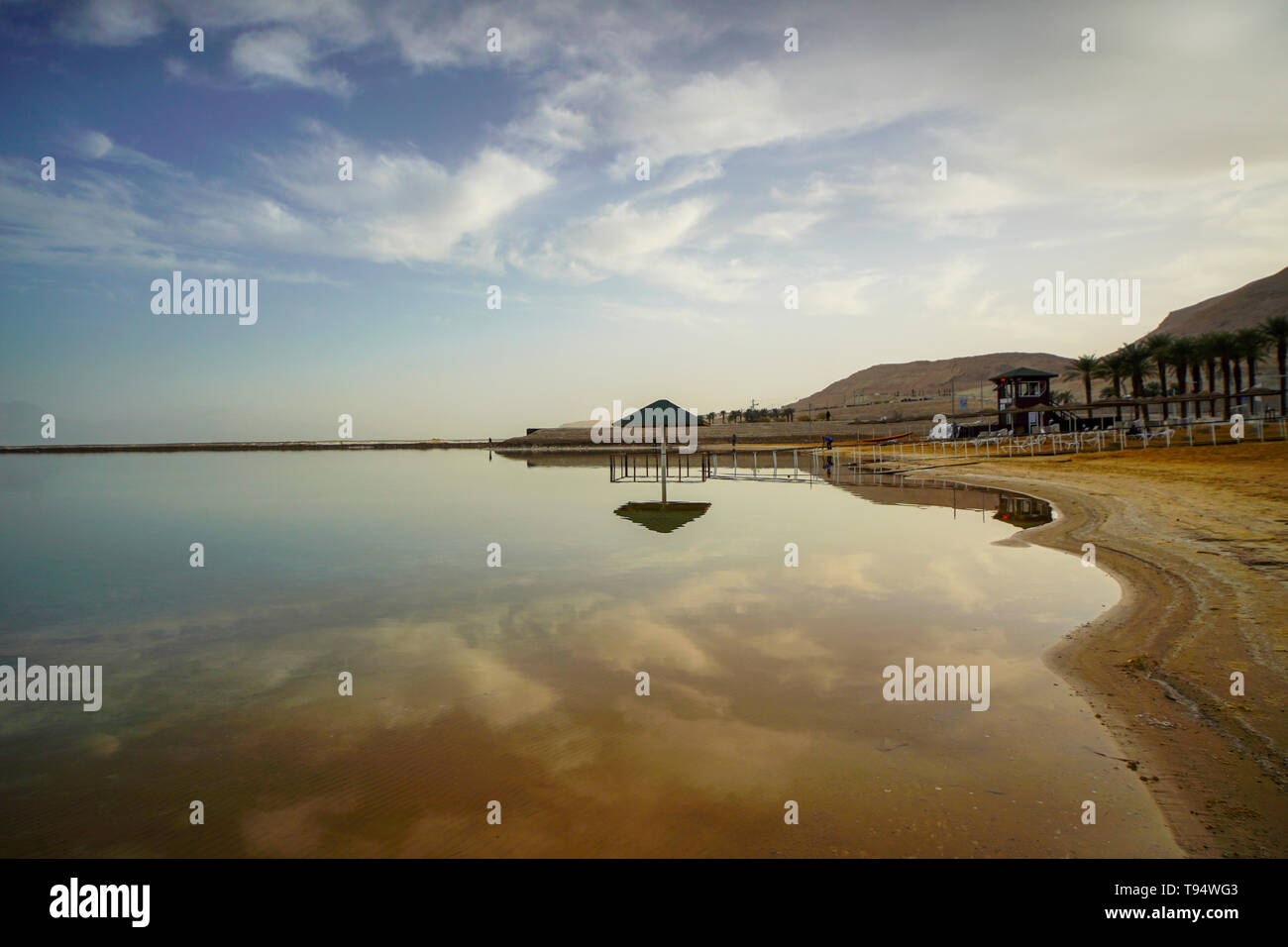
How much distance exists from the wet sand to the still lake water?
0.38 metres

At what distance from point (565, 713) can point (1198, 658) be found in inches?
300

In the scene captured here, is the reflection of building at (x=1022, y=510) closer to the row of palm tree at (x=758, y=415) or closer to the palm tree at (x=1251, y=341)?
the palm tree at (x=1251, y=341)

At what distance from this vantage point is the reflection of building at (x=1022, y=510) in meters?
22.4

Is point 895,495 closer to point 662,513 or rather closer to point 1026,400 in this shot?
point 662,513

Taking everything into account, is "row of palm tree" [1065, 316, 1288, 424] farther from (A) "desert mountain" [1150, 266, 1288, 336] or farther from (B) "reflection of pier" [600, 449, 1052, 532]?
(A) "desert mountain" [1150, 266, 1288, 336]

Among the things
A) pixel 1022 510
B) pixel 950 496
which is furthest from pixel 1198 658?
pixel 950 496

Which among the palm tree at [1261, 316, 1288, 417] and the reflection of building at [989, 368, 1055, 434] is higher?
the palm tree at [1261, 316, 1288, 417]

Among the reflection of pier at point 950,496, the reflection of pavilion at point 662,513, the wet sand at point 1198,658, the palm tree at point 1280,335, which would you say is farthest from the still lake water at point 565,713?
the palm tree at point 1280,335

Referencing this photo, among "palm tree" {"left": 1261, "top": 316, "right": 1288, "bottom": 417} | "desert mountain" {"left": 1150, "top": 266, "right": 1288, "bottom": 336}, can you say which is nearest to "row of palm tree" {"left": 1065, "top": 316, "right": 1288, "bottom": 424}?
"palm tree" {"left": 1261, "top": 316, "right": 1288, "bottom": 417}

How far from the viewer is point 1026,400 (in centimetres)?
6956

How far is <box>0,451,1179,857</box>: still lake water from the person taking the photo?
5.38m

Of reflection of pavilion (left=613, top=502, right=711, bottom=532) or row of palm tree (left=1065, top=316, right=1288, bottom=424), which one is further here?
row of palm tree (left=1065, top=316, right=1288, bottom=424)

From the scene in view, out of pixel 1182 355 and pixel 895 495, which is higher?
pixel 1182 355
